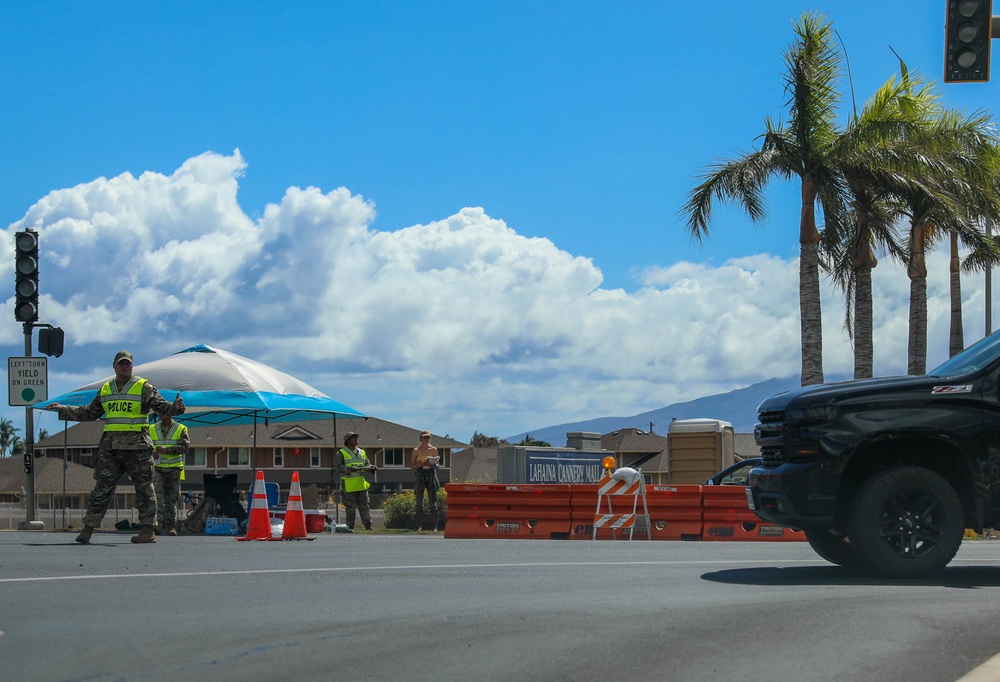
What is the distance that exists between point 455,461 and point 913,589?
75.3 metres

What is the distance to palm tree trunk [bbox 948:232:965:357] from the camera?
3859 cm

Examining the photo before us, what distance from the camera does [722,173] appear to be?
25.3 metres

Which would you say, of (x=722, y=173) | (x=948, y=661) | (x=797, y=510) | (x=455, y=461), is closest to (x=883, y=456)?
(x=797, y=510)

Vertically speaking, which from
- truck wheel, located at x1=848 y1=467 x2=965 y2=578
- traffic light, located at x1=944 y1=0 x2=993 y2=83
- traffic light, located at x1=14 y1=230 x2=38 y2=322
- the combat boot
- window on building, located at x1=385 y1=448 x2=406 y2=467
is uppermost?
traffic light, located at x1=944 y1=0 x2=993 y2=83

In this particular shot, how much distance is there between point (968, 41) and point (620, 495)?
737 cm

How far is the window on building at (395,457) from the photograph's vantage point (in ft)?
241

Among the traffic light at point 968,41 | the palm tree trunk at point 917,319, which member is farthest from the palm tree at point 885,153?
the traffic light at point 968,41

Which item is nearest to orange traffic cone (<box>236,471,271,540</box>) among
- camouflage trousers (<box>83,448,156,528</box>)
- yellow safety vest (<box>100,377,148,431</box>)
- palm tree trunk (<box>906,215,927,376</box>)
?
camouflage trousers (<box>83,448,156,528</box>)

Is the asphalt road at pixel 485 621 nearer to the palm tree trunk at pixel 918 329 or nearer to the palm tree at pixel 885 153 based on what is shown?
the palm tree at pixel 885 153

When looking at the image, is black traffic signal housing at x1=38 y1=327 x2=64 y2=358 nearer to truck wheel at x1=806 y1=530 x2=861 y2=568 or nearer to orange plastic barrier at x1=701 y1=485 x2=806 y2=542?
orange plastic barrier at x1=701 y1=485 x2=806 y2=542

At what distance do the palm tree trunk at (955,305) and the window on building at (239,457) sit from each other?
42079 millimetres

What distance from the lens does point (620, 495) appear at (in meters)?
16.9

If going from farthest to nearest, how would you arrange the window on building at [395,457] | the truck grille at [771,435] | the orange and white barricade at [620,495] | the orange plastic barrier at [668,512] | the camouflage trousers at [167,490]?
the window on building at [395,457] < the camouflage trousers at [167,490] < the orange plastic barrier at [668,512] < the orange and white barricade at [620,495] < the truck grille at [771,435]

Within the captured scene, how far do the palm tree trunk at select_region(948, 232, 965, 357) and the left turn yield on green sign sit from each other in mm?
27959
